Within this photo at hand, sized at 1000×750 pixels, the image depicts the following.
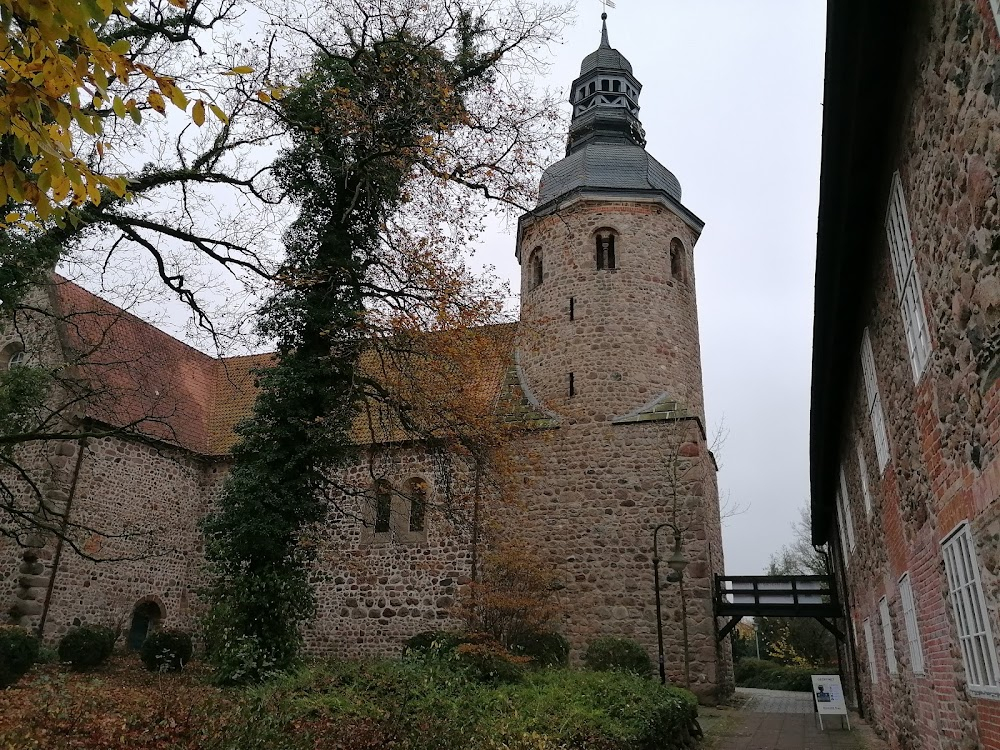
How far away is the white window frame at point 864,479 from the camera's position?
30.1 ft

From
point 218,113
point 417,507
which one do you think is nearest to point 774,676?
point 417,507

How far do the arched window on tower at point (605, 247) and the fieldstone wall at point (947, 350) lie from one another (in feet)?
37.6

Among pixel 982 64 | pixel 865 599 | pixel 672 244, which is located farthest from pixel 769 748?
pixel 672 244

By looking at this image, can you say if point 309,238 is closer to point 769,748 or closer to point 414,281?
point 414,281

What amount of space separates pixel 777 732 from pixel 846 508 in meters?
4.39

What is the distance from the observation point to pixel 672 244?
1909cm

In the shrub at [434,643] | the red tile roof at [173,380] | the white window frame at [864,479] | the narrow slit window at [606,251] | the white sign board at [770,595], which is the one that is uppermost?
the narrow slit window at [606,251]

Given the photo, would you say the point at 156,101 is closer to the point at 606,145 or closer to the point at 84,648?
the point at 84,648

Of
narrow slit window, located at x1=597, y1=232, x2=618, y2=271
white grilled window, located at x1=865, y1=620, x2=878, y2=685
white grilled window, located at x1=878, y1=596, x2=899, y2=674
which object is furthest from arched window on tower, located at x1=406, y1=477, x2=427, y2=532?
white grilled window, located at x1=878, y1=596, x2=899, y2=674

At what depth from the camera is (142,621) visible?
17875mm

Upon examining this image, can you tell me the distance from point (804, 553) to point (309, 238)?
40.8 m

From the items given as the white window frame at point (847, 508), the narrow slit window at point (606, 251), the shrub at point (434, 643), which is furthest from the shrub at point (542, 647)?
the narrow slit window at point (606, 251)

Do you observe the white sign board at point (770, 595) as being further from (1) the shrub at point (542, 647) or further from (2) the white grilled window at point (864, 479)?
(2) the white grilled window at point (864, 479)

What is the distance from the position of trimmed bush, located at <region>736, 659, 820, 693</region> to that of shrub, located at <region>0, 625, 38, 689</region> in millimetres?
26141
